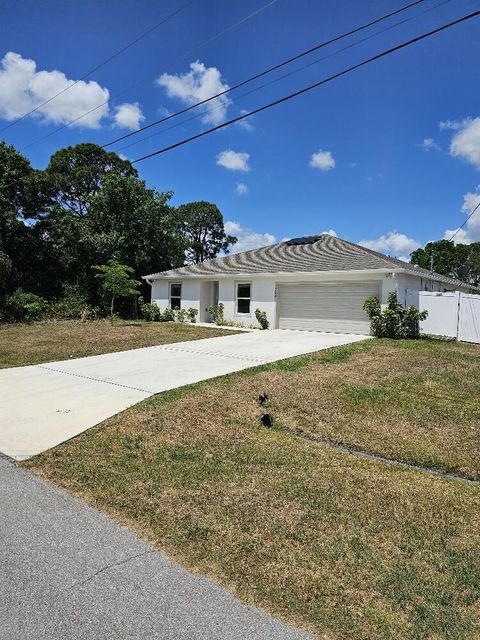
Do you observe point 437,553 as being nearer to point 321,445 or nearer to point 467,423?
point 321,445

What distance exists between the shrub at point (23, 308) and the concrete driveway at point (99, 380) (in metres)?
11.3

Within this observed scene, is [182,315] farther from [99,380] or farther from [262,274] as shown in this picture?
[99,380]

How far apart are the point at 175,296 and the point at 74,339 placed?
28.0 feet

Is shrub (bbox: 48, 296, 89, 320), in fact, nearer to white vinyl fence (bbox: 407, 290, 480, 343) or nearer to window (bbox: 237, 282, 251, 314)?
window (bbox: 237, 282, 251, 314)

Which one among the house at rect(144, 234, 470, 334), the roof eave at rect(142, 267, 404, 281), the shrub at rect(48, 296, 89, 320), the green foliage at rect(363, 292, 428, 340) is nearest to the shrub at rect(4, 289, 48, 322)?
the shrub at rect(48, 296, 89, 320)

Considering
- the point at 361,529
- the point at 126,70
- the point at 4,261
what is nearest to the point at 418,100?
the point at 126,70

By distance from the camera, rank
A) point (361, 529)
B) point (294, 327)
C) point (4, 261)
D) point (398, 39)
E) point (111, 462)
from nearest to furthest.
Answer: point (361, 529) → point (111, 462) → point (398, 39) → point (294, 327) → point (4, 261)

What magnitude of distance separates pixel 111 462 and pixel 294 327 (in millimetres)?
13523

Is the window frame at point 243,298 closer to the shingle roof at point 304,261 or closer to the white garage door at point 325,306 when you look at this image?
the shingle roof at point 304,261

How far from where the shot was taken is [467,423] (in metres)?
5.70

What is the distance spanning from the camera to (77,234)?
2488 centimetres

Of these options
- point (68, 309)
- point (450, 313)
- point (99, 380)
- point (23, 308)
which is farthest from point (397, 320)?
point (23, 308)

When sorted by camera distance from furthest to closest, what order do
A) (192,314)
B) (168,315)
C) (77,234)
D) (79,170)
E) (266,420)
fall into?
(79,170)
(77,234)
(168,315)
(192,314)
(266,420)

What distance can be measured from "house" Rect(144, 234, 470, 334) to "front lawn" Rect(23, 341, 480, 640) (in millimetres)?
8628
